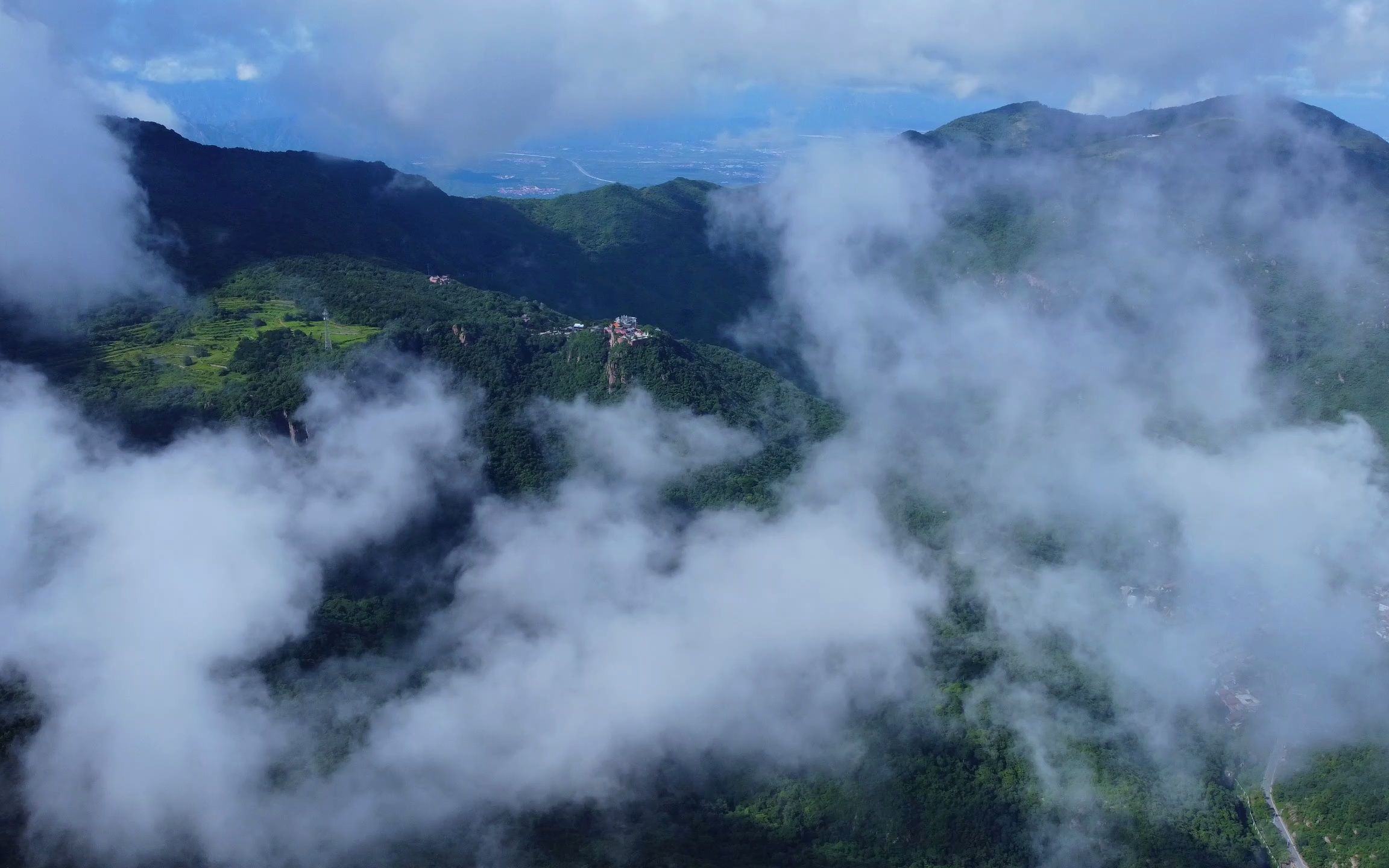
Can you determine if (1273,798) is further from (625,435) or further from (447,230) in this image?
(447,230)

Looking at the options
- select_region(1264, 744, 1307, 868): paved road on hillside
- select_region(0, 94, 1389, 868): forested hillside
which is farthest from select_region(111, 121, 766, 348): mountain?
select_region(1264, 744, 1307, 868): paved road on hillside

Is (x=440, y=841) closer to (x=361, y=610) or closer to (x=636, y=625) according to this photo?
(x=361, y=610)

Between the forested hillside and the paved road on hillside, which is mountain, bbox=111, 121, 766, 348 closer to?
the forested hillside

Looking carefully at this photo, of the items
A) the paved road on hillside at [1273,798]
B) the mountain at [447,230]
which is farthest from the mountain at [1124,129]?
the paved road on hillside at [1273,798]

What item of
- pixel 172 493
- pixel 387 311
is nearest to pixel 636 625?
pixel 172 493

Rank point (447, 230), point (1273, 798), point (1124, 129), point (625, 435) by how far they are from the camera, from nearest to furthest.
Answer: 1. point (1273, 798)
2. point (625, 435)
3. point (447, 230)
4. point (1124, 129)

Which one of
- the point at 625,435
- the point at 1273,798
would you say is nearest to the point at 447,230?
the point at 625,435
